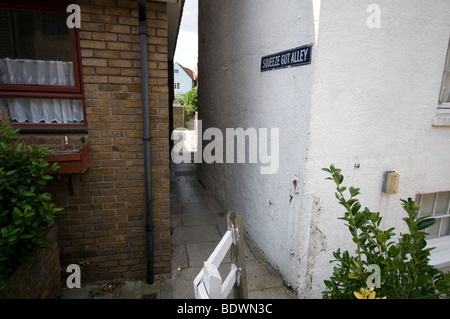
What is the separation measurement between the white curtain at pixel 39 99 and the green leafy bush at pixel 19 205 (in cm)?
75

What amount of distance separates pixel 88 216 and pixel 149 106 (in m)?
1.51

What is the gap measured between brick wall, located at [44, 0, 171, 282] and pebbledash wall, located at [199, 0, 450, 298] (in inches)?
56.8

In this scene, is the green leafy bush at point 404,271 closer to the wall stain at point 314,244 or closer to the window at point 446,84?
the wall stain at point 314,244

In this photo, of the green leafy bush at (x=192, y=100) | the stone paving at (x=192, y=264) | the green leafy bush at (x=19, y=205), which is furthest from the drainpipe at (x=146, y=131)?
the green leafy bush at (x=192, y=100)

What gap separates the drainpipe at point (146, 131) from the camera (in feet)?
9.62

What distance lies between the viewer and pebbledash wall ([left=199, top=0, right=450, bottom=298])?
2818 millimetres

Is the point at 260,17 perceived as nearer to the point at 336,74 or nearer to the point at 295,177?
the point at 336,74

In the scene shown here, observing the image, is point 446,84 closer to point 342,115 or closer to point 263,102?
point 342,115

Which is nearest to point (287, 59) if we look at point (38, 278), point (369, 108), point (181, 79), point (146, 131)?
point (369, 108)

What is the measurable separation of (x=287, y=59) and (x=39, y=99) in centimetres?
288

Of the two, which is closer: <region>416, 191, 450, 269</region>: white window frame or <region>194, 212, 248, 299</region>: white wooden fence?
<region>194, 212, 248, 299</region>: white wooden fence

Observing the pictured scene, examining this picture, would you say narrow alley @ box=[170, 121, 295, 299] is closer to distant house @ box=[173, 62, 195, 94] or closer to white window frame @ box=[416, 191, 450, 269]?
white window frame @ box=[416, 191, 450, 269]

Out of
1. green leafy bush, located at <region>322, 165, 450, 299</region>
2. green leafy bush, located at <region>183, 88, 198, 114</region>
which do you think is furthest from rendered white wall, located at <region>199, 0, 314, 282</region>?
green leafy bush, located at <region>183, 88, 198, 114</region>

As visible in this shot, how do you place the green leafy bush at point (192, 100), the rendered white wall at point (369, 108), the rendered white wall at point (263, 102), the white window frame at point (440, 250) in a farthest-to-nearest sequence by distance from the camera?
1. the green leafy bush at point (192, 100)
2. the white window frame at point (440, 250)
3. the rendered white wall at point (263, 102)
4. the rendered white wall at point (369, 108)
